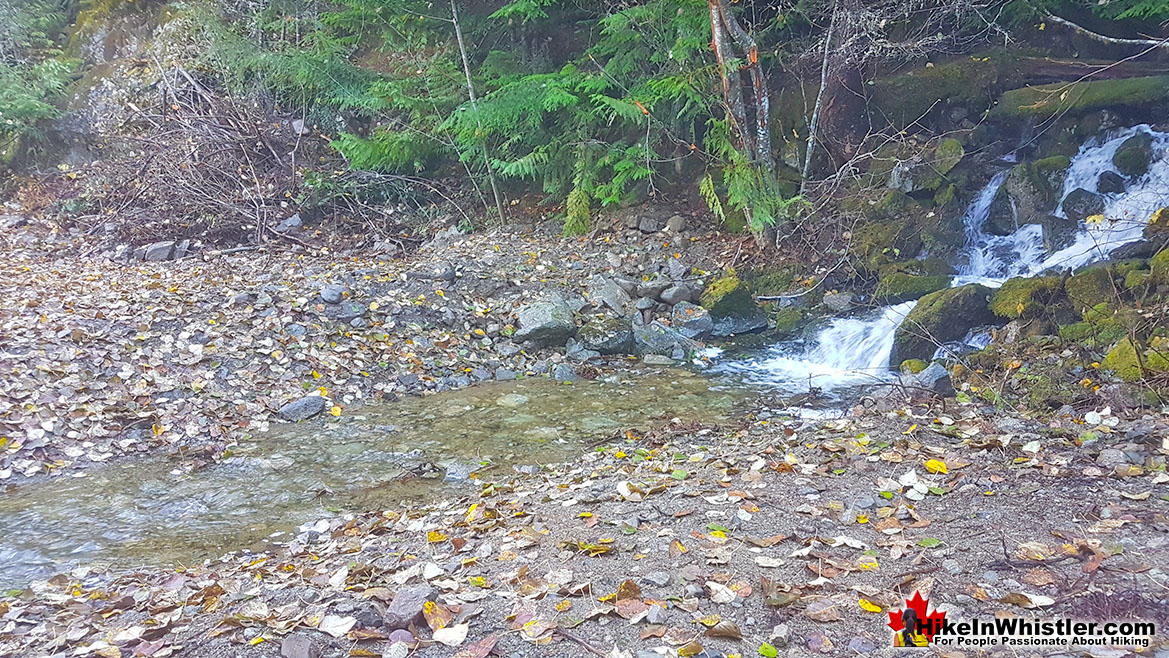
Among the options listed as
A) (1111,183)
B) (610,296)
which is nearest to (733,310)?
(610,296)

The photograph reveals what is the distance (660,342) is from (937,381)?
345 cm

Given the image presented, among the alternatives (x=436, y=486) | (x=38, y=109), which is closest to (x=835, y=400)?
(x=436, y=486)

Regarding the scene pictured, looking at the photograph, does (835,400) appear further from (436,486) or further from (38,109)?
(38,109)

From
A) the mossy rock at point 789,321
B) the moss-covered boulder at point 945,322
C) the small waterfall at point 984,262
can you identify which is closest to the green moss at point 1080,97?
the small waterfall at point 984,262

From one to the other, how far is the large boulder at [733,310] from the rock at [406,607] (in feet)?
22.0

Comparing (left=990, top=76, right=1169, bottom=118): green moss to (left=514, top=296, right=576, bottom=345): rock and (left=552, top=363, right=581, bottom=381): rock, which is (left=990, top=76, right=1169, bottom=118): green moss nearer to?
(left=514, top=296, right=576, bottom=345): rock

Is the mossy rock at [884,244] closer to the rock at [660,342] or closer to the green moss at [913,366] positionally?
the green moss at [913,366]

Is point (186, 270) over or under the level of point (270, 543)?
over

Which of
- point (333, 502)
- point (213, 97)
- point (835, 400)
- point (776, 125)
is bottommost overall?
point (835, 400)

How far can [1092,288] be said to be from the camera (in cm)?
673

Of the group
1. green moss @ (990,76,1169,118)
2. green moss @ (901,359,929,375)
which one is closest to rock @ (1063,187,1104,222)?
green moss @ (990,76,1169,118)

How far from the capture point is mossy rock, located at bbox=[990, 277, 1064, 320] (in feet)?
22.9

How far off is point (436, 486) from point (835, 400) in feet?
13.1

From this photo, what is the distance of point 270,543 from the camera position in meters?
4.46
